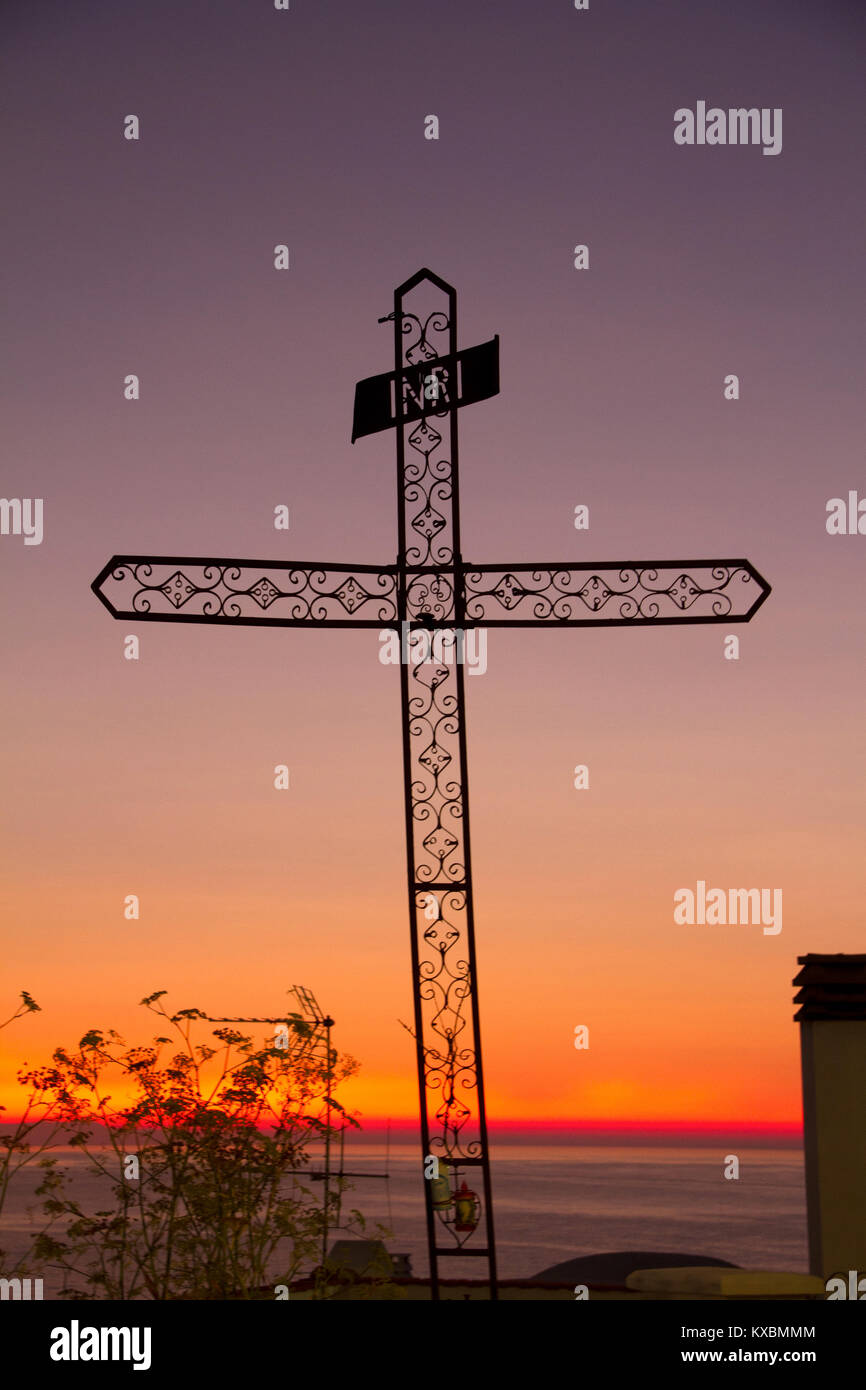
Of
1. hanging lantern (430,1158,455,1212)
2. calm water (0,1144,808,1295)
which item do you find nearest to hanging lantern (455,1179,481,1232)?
hanging lantern (430,1158,455,1212)

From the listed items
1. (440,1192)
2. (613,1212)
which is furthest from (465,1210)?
(613,1212)

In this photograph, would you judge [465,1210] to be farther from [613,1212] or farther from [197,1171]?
[613,1212]

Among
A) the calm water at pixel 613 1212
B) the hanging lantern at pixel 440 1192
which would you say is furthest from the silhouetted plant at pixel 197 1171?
the calm water at pixel 613 1212

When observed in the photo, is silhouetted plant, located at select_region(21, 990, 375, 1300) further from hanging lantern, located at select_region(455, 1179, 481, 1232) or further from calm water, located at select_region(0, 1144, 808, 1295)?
calm water, located at select_region(0, 1144, 808, 1295)

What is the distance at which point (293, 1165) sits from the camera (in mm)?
5695

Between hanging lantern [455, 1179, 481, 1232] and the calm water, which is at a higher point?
hanging lantern [455, 1179, 481, 1232]

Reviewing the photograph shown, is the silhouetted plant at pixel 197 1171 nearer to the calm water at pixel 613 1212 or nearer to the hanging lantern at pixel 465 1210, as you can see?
the hanging lantern at pixel 465 1210

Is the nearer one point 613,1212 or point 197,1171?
point 197,1171

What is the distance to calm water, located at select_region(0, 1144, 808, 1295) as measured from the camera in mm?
58594

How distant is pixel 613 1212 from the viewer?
7056 centimetres

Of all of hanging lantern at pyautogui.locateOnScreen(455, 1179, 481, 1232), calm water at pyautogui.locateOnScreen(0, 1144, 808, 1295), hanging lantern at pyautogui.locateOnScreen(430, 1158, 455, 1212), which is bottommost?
calm water at pyautogui.locateOnScreen(0, 1144, 808, 1295)

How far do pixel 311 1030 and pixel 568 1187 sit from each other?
80.4m

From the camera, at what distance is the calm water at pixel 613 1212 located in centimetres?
5859
